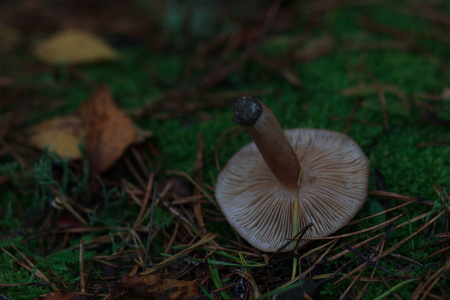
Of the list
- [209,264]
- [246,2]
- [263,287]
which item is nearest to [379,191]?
[263,287]

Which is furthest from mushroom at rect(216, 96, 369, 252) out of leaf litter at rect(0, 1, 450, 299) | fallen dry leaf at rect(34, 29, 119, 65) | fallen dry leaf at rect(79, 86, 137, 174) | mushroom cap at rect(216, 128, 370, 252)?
fallen dry leaf at rect(34, 29, 119, 65)

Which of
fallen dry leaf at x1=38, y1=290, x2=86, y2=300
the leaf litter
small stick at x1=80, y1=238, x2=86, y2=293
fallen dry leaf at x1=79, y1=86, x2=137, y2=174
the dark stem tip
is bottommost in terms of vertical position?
small stick at x1=80, y1=238, x2=86, y2=293

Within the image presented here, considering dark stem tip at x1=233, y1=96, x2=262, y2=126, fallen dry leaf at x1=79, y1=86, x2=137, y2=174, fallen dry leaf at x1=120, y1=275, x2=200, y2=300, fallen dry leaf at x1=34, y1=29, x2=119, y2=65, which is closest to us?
fallen dry leaf at x1=120, y1=275, x2=200, y2=300

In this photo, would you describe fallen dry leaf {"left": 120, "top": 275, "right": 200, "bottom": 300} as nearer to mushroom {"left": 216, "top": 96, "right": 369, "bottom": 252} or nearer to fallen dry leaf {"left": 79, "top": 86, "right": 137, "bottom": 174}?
mushroom {"left": 216, "top": 96, "right": 369, "bottom": 252}

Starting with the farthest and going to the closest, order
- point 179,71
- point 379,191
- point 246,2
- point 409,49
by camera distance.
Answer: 1. point 246,2
2. point 179,71
3. point 409,49
4. point 379,191

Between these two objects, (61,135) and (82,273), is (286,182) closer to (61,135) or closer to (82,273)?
(82,273)

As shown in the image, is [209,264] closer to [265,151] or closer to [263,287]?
[263,287]

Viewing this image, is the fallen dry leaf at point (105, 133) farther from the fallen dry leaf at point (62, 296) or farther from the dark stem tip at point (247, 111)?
the dark stem tip at point (247, 111)
